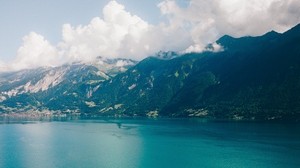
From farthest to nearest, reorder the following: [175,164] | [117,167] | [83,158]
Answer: [83,158] → [175,164] → [117,167]

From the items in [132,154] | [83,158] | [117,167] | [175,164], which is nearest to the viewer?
[117,167]

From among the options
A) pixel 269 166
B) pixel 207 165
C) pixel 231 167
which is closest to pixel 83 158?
pixel 207 165

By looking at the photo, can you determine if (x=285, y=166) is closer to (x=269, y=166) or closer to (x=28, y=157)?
(x=269, y=166)

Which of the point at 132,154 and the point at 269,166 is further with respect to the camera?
the point at 132,154

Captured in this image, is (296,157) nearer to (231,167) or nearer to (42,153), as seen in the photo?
(231,167)

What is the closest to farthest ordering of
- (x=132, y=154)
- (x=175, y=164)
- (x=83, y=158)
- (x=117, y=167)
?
(x=117, y=167) → (x=175, y=164) → (x=83, y=158) → (x=132, y=154)

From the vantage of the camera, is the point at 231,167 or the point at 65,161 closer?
the point at 231,167

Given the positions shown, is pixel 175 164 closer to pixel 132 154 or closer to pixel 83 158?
pixel 132 154

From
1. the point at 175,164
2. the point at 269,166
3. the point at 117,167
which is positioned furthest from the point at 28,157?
the point at 269,166
